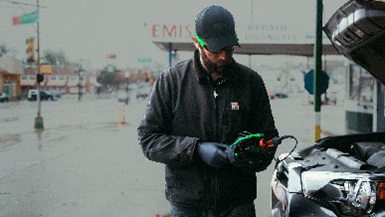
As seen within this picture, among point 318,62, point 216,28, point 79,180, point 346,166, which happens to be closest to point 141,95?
point 79,180

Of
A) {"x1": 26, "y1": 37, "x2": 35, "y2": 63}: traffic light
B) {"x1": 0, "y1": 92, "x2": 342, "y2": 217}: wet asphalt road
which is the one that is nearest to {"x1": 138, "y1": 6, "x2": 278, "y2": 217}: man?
{"x1": 0, "y1": 92, "x2": 342, "y2": 217}: wet asphalt road

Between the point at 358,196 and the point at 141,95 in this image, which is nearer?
the point at 358,196

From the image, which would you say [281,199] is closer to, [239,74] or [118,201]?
[239,74]

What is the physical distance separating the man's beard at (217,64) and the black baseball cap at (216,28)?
92 millimetres

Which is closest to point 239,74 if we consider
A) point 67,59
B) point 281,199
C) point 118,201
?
point 281,199

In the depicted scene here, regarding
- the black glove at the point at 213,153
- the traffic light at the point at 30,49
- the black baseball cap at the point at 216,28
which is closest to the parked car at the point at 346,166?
the black glove at the point at 213,153

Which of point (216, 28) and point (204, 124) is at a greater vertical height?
point (216, 28)

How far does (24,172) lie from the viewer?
31.9ft

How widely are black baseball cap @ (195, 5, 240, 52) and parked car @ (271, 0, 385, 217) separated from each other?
37.7 inches

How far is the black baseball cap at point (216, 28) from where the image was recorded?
244cm

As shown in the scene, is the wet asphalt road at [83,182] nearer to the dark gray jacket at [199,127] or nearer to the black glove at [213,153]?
the dark gray jacket at [199,127]

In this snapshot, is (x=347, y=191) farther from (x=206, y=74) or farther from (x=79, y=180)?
(x=79, y=180)

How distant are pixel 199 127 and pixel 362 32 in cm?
198

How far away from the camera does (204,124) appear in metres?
2.56
